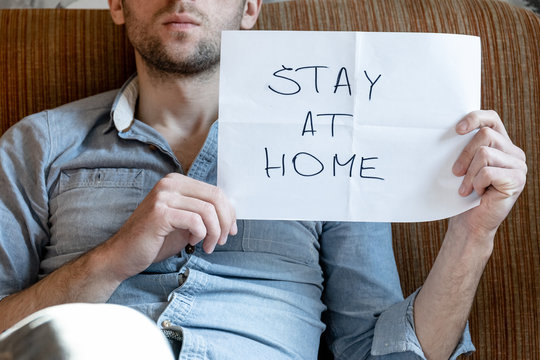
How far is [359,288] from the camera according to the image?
104 centimetres

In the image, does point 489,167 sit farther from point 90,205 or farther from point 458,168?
point 90,205

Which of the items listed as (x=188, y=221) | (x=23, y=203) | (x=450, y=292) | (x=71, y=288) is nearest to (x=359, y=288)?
(x=450, y=292)

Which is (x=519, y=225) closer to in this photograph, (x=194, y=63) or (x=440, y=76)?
(x=440, y=76)

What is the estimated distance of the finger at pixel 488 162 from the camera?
79 centimetres

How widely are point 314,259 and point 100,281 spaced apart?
383mm

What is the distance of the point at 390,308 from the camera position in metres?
1.01

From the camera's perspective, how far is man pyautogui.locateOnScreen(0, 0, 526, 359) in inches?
32.9

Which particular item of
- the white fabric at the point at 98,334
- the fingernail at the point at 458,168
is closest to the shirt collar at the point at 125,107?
the fingernail at the point at 458,168

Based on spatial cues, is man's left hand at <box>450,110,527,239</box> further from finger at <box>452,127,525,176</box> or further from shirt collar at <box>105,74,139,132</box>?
shirt collar at <box>105,74,139,132</box>

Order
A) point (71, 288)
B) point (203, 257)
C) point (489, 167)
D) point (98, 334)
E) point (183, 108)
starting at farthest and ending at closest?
1. point (183, 108)
2. point (203, 257)
3. point (71, 288)
4. point (489, 167)
5. point (98, 334)

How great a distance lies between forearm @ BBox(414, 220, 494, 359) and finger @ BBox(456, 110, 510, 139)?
166 millimetres

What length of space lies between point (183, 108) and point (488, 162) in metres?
0.60

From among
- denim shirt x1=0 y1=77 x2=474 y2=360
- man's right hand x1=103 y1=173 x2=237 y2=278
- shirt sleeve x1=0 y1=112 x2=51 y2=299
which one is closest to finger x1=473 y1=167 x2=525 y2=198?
denim shirt x1=0 y1=77 x2=474 y2=360

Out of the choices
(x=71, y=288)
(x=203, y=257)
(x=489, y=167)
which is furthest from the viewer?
(x=203, y=257)
